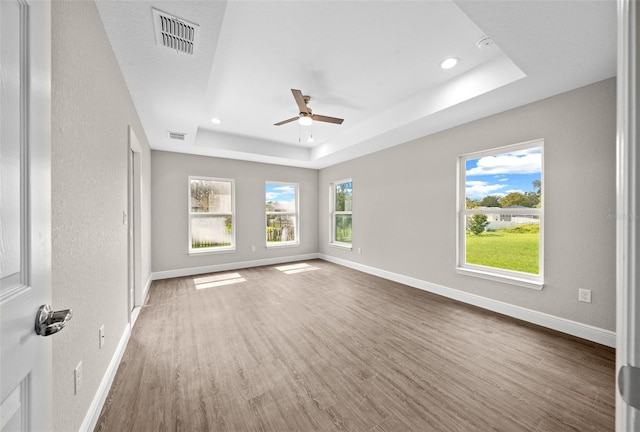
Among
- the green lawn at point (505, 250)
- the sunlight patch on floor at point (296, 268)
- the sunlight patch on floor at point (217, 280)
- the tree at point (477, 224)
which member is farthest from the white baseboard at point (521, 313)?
the sunlight patch on floor at point (217, 280)

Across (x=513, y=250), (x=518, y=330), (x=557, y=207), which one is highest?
(x=557, y=207)

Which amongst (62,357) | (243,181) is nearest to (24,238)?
(62,357)

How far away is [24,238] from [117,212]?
175 cm

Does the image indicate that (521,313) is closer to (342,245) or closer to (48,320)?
(342,245)

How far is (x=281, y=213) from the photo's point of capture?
6.07 metres

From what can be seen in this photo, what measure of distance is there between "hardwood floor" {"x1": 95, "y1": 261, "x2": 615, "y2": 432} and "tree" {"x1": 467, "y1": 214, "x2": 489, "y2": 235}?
103 cm

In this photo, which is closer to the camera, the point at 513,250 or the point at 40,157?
the point at 40,157

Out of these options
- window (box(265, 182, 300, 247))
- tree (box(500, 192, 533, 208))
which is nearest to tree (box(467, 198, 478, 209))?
tree (box(500, 192, 533, 208))

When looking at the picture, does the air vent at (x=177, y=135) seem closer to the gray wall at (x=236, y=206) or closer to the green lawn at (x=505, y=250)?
the gray wall at (x=236, y=206)

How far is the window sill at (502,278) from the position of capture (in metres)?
2.69

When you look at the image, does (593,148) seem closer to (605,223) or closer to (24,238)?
(605,223)

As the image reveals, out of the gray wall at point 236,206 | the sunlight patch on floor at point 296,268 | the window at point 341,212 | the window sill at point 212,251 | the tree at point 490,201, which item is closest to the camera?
the tree at point 490,201

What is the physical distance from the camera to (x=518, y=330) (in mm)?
2584

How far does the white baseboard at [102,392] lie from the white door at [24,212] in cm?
103
